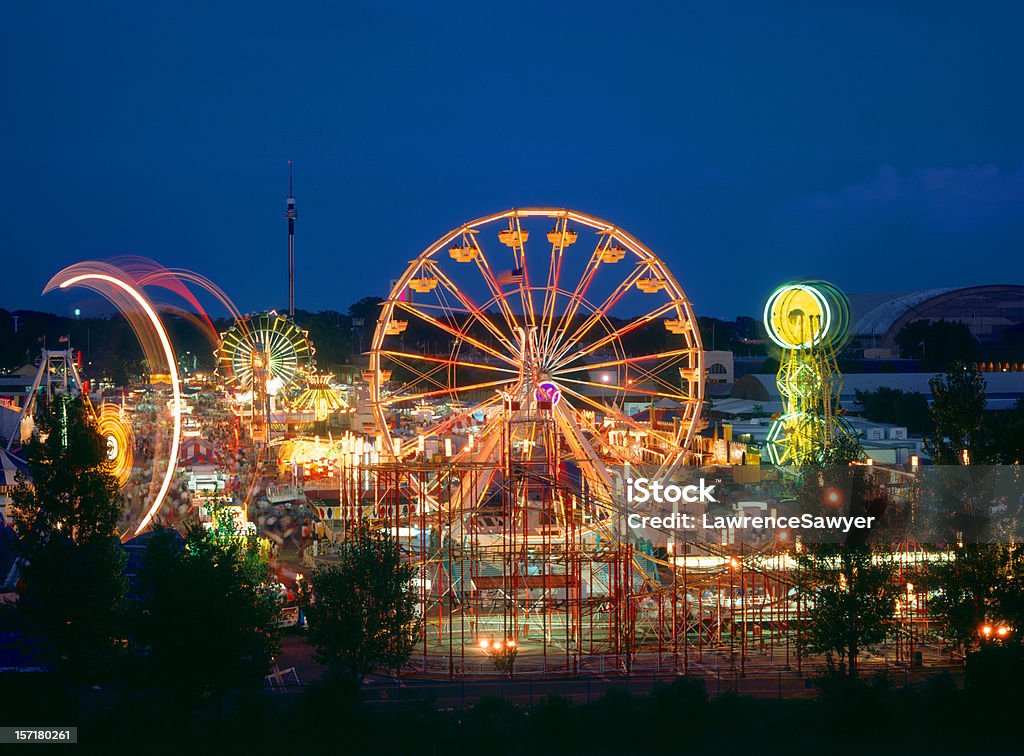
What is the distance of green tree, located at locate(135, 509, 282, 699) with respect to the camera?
16703 mm

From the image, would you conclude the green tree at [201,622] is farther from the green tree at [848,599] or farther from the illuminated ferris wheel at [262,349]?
the illuminated ferris wheel at [262,349]

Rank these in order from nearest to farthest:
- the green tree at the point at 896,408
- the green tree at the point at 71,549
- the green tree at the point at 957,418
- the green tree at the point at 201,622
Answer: the green tree at the point at 201,622 → the green tree at the point at 71,549 → the green tree at the point at 957,418 → the green tree at the point at 896,408

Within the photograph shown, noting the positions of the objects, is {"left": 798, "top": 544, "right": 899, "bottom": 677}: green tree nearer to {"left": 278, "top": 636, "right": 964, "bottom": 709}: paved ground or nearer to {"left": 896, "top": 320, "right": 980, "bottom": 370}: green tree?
{"left": 278, "top": 636, "right": 964, "bottom": 709}: paved ground

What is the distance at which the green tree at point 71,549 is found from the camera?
57.4ft

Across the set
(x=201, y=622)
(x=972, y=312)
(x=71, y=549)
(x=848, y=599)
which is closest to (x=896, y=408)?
(x=848, y=599)

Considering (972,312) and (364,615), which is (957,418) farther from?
(972,312)

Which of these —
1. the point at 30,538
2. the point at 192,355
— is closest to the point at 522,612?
the point at 30,538

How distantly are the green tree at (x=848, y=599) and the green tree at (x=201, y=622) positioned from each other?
9657 millimetres

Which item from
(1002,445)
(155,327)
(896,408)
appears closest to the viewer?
(1002,445)

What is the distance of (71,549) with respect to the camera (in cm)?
1789

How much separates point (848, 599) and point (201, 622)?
11150mm

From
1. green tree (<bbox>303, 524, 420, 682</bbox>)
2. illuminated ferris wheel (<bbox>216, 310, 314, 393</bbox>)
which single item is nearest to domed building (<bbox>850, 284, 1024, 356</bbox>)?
illuminated ferris wheel (<bbox>216, 310, 314, 393</bbox>)

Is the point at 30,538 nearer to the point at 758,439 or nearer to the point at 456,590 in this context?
the point at 456,590
